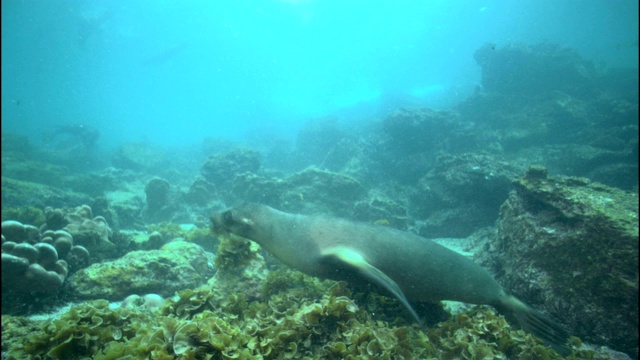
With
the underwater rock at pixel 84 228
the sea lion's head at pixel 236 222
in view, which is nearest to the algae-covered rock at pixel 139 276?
the underwater rock at pixel 84 228

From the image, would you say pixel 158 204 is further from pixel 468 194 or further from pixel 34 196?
pixel 468 194

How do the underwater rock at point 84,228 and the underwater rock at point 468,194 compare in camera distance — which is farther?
the underwater rock at point 468,194

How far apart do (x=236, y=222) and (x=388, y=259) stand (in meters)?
2.17

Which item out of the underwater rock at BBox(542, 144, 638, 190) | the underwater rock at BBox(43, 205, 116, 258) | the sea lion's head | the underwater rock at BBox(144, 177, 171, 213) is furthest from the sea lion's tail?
the underwater rock at BBox(144, 177, 171, 213)

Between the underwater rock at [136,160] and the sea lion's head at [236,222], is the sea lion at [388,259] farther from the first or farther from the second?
the underwater rock at [136,160]

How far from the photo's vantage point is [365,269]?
3.07 metres

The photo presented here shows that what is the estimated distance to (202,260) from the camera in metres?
6.11

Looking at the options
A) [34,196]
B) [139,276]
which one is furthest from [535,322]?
[34,196]

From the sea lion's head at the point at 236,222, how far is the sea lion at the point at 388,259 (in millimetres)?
14

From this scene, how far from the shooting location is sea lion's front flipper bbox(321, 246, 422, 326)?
2881mm

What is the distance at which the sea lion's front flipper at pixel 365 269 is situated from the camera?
2.88m

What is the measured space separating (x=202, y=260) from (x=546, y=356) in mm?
5792

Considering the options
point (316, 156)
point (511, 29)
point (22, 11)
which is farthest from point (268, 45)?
point (316, 156)

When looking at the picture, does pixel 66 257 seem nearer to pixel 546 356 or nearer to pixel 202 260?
pixel 202 260
